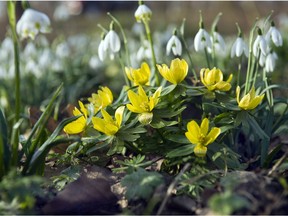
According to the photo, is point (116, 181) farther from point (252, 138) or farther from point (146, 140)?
point (252, 138)

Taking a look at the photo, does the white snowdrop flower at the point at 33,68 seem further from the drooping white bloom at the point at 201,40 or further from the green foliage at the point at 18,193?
the green foliage at the point at 18,193

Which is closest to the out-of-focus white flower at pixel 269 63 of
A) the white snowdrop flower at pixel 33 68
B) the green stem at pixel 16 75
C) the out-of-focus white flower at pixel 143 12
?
the out-of-focus white flower at pixel 143 12

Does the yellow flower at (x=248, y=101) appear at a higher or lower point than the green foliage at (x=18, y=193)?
higher

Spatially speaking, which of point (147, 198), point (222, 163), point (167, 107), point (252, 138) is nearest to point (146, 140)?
point (167, 107)

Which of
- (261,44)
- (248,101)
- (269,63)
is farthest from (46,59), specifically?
(248,101)

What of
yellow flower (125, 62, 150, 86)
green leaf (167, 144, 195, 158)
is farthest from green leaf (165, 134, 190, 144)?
yellow flower (125, 62, 150, 86)

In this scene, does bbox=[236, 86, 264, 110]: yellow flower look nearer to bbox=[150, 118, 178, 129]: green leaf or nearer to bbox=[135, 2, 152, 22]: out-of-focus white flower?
bbox=[150, 118, 178, 129]: green leaf
